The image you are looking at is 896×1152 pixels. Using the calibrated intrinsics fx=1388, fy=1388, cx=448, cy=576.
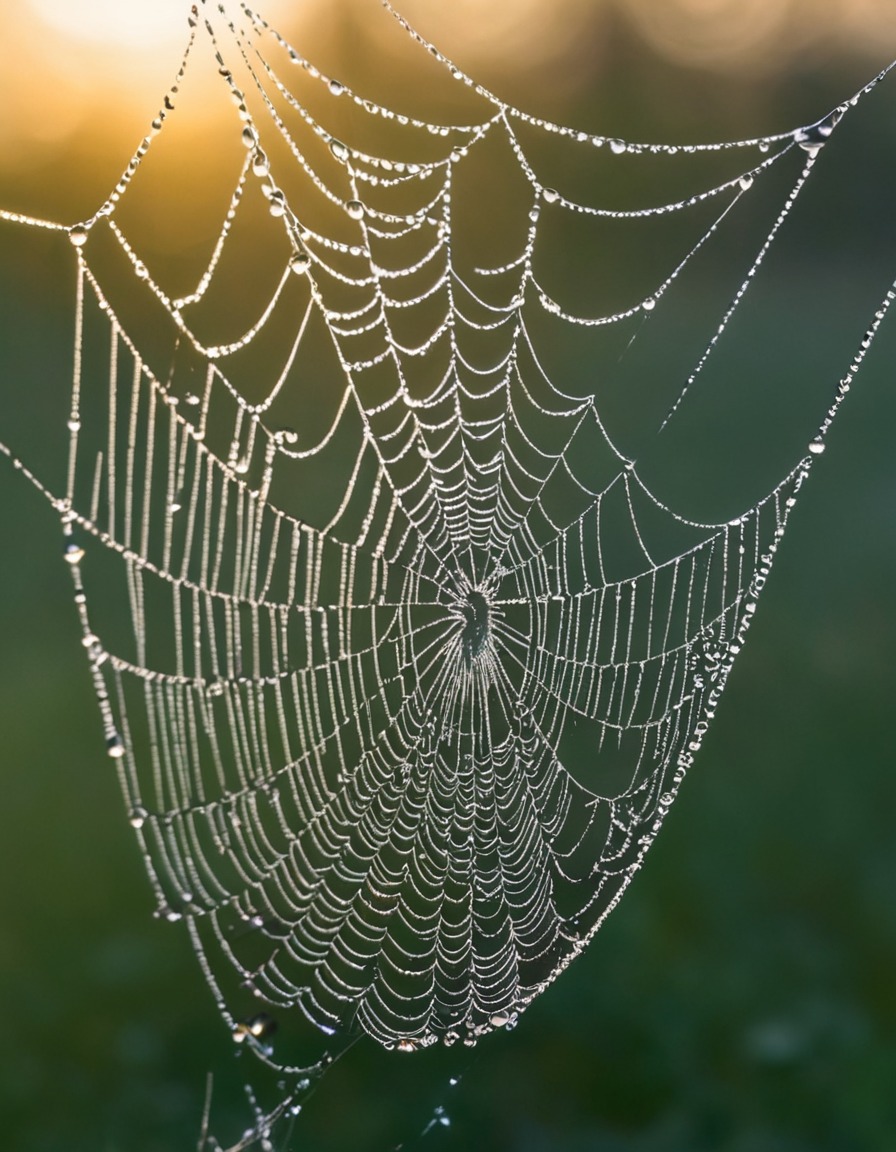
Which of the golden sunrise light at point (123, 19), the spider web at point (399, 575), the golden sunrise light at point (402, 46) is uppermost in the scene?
the golden sunrise light at point (402, 46)

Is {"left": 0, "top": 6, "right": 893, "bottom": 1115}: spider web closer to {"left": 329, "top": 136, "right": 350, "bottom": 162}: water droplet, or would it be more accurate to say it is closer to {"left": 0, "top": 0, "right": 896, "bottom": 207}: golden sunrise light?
{"left": 329, "top": 136, "right": 350, "bottom": 162}: water droplet

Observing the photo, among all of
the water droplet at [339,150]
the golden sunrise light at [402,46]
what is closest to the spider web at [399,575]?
the water droplet at [339,150]

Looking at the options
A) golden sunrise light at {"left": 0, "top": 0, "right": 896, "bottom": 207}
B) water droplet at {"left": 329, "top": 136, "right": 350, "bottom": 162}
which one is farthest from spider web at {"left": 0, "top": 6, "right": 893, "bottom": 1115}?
golden sunrise light at {"left": 0, "top": 0, "right": 896, "bottom": 207}

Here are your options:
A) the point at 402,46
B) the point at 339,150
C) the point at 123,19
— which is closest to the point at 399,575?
the point at 123,19

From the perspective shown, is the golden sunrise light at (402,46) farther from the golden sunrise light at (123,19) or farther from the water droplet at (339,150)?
the water droplet at (339,150)

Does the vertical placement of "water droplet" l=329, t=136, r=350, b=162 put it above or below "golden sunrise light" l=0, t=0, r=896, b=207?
below

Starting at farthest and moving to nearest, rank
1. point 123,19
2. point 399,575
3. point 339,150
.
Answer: point 399,575 < point 123,19 < point 339,150

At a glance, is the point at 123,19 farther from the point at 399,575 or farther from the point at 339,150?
the point at 399,575

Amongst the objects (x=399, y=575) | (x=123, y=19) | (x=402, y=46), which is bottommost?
(x=399, y=575)
